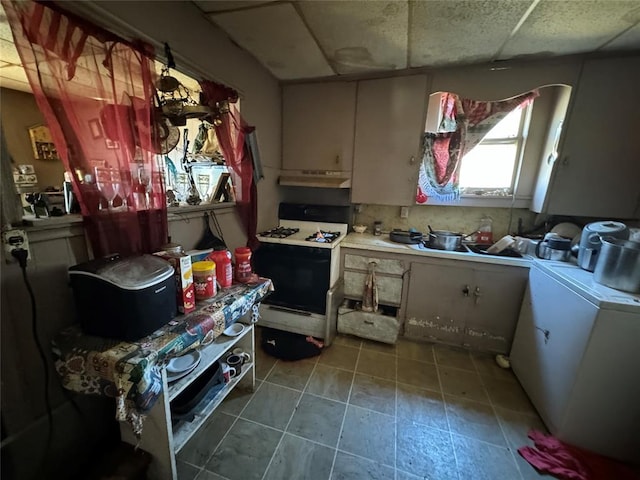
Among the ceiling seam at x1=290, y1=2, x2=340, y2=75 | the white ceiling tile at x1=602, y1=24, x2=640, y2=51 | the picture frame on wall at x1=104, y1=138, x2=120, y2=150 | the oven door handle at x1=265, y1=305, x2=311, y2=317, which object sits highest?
the white ceiling tile at x1=602, y1=24, x2=640, y2=51

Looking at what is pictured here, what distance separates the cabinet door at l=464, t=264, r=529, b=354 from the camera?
→ 1963 mm

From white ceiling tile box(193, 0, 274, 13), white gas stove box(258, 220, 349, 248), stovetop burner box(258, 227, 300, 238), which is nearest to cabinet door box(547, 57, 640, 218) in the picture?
white gas stove box(258, 220, 349, 248)

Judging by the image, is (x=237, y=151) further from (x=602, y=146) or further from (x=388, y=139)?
(x=602, y=146)

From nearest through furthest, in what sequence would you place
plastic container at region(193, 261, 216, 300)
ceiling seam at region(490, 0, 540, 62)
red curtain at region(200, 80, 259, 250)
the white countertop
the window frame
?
plastic container at region(193, 261, 216, 300) → ceiling seam at region(490, 0, 540, 62) → red curtain at region(200, 80, 259, 250) → the white countertop → the window frame

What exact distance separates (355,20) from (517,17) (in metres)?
0.92

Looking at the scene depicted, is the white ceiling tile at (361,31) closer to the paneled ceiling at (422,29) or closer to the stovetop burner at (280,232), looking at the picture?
the paneled ceiling at (422,29)

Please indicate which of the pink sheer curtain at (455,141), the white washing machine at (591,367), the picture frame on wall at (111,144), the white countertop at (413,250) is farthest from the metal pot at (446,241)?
the picture frame on wall at (111,144)

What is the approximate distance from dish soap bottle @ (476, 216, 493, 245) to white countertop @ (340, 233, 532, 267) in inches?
18.9

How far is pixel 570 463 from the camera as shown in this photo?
1.29 metres

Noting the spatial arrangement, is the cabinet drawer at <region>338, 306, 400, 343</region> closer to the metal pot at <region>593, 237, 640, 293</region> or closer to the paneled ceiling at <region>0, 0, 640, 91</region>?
the metal pot at <region>593, 237, 640, 293</region>

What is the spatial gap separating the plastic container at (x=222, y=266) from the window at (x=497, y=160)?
228 centimetres

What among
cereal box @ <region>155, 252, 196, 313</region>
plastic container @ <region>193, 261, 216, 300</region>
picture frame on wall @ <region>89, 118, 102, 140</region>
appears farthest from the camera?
plastic container @ <region>193, 261, 216, 300</region>

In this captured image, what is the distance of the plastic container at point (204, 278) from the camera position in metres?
1.23

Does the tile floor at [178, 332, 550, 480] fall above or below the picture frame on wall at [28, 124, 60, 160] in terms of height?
below
